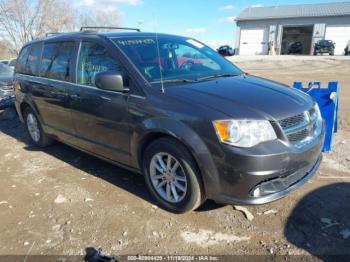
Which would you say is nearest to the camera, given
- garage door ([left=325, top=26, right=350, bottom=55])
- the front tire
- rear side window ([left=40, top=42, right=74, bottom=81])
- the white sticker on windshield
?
the front tire

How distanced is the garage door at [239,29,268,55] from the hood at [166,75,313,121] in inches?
1602

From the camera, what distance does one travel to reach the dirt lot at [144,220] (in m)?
3.03

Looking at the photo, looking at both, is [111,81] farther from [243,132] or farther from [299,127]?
[299,127]

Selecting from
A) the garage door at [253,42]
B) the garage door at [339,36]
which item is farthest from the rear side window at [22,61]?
the garage door at [339,36]

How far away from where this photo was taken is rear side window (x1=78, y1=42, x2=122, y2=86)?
3912 mm

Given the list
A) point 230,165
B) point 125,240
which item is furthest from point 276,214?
point 125,240

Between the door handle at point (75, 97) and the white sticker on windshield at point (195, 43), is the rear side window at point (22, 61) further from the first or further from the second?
the white sticker on windshield at point (195, 43)

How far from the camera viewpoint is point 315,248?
2914 mm

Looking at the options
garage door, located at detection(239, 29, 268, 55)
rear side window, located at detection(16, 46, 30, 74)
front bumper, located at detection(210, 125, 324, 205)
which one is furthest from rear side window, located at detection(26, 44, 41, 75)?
garage door, located at detection(239, 29, 268, 55)

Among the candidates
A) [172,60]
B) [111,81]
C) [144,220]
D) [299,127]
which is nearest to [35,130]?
[111,81]

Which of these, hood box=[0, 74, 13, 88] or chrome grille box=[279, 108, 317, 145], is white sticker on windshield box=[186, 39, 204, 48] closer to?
chrome grille box=[279, 108, 317, 145]

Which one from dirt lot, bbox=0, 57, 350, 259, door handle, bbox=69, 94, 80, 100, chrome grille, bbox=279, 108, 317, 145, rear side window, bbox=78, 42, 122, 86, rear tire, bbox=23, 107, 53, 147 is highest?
rear side window, bbox=78, 42, 122, 86

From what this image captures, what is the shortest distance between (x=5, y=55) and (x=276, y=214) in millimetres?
51398

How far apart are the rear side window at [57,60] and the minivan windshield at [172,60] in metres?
0.92
